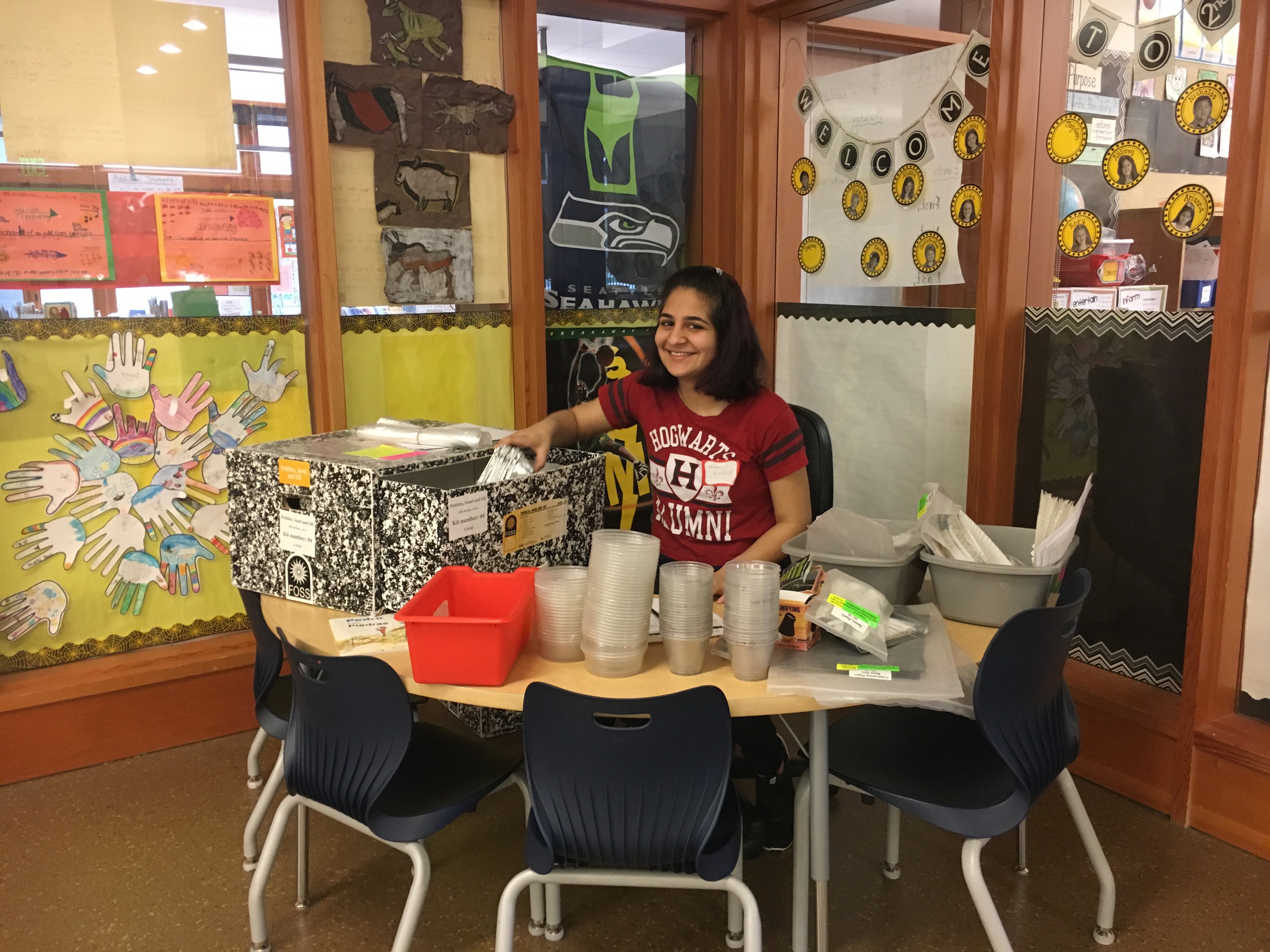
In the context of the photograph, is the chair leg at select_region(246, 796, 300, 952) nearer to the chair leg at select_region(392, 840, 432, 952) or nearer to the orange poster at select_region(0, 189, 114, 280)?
the chair leg at select_region(392, 840, 432, 952)

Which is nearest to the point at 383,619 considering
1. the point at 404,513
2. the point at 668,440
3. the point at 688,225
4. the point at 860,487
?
the point at 404,513

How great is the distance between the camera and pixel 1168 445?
2.68 m

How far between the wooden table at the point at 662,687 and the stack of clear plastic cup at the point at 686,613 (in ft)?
0.10

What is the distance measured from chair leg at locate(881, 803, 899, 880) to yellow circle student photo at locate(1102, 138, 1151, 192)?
1.68m

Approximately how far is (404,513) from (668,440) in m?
0.78

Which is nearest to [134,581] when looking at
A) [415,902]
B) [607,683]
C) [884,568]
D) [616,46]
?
[415,902]

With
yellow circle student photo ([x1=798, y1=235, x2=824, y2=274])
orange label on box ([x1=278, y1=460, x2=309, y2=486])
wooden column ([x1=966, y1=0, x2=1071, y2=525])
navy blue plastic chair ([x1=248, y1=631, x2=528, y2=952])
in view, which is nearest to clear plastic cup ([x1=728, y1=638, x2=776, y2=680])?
navy blue plastic chair ([x1=248, y1=631, x2=528, y2=952])

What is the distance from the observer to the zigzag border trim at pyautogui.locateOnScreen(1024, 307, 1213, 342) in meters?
2.58

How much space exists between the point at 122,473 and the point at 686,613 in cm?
202

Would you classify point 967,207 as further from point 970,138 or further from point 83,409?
point 83,409

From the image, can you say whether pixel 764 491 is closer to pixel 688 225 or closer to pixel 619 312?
pixel 619 312

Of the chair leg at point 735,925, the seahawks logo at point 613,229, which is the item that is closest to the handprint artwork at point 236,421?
the seahawks logo at point 613,229

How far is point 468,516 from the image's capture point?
206 cm

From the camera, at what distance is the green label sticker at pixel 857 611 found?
183cm
